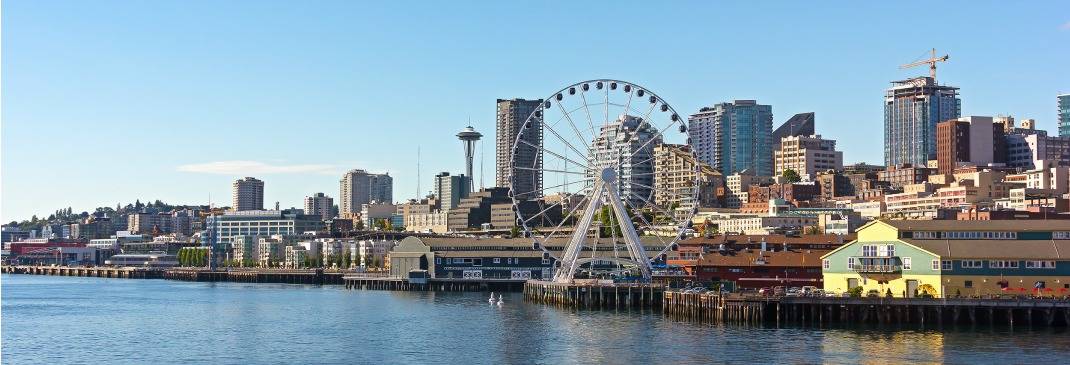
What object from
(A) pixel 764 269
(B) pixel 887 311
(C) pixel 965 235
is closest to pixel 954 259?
(B) pixel 887 311

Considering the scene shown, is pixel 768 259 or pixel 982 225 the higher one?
pixel 982 225

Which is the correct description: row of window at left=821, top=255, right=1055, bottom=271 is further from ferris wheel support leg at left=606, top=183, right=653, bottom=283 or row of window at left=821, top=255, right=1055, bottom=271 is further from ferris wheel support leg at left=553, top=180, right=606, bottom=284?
ferris wheel support leg at left=553, top=180, right=606, bottom=284

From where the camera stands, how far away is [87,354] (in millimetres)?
78562

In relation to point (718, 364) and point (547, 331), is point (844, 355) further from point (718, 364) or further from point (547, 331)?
point (547, 331)

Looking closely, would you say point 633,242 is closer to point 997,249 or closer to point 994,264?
point 997,249

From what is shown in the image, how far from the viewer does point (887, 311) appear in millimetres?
88062

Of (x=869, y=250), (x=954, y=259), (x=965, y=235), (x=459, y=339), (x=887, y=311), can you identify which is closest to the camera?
(x=459, y=339)

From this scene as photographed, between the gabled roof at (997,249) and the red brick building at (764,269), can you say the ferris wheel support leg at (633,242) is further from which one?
the gabled roof at (997,249)

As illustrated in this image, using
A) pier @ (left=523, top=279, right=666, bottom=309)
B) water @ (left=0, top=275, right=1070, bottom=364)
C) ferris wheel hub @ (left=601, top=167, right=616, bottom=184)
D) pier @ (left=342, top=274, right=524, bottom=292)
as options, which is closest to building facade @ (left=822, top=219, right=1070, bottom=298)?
water @ (left=0, top=275, right=1070, bottom=364)

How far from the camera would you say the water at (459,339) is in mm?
72688

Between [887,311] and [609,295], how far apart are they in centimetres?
3341

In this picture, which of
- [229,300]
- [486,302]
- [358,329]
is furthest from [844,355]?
[229,300]

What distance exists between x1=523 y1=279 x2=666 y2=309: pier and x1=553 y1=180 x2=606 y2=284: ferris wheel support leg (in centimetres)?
182

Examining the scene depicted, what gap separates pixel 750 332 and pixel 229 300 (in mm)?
71253
